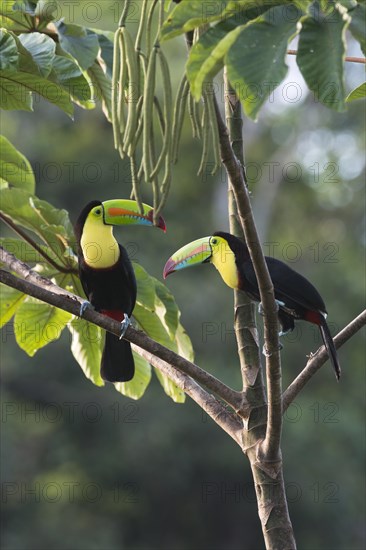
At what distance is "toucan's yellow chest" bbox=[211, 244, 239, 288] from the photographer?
9.55 ft

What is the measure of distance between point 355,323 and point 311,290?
3.63 feet

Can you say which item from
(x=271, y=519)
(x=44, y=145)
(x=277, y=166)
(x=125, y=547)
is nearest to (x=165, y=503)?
(x=125, y=547)

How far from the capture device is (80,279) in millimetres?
2689

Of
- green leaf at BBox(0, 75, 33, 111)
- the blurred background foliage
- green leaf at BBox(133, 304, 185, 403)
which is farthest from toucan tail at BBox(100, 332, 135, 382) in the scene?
the blurred background foliage

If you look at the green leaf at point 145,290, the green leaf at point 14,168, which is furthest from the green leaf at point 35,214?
the green leaf at point 145,290

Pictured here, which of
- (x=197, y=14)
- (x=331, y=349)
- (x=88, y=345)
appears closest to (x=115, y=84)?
(x=197, y=14)

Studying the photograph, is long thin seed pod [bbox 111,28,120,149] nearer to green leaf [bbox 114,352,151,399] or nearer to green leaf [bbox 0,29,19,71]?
green leaf [bbox 0,29,19,71]

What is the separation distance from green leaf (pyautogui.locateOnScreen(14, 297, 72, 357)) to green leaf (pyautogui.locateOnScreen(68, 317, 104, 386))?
54 mm

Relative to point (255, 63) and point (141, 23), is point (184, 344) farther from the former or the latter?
point (255, 63)

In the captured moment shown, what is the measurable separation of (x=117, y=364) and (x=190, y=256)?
1.79 ft

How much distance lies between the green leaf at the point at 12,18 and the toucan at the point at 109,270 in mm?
691

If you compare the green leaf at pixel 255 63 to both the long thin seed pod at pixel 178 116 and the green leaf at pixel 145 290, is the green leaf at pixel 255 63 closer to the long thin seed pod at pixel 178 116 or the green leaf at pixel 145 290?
the long thin seed pod at pixel 178 116

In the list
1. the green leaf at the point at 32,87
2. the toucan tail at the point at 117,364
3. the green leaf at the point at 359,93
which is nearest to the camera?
the green leaf at the point at 359,93

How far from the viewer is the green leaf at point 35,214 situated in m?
2.32
